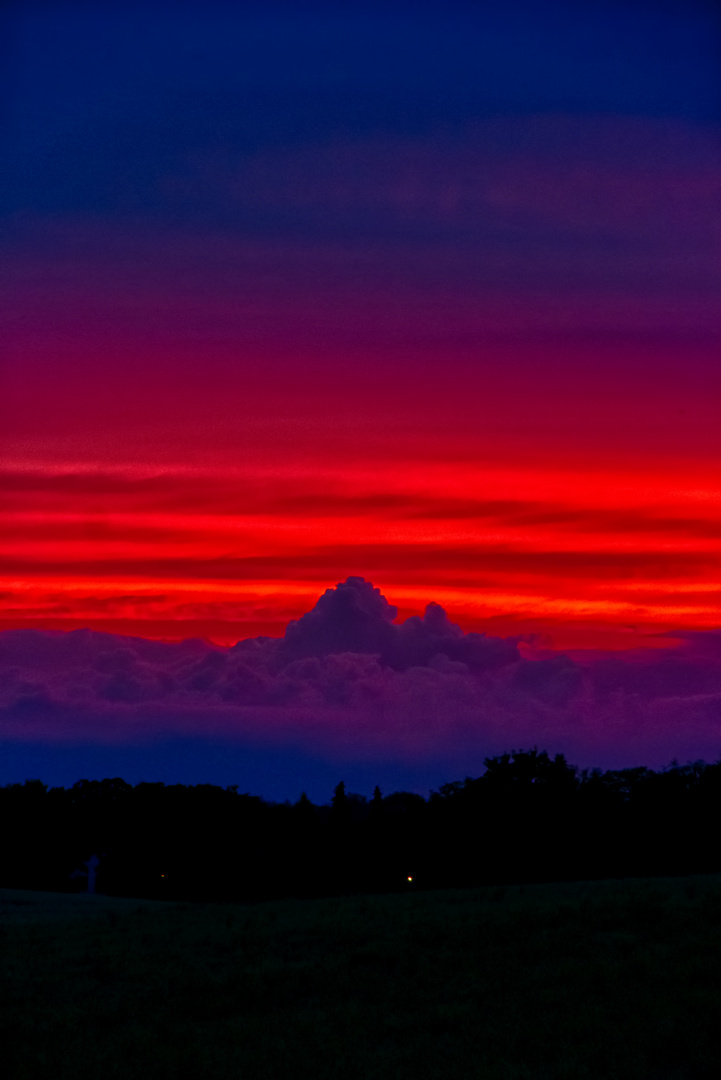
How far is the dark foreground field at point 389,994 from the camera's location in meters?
18.7

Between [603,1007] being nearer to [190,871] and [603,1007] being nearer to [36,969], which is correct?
[36,969]

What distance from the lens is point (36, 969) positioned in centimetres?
2842

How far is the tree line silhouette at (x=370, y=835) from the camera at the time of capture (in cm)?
7956

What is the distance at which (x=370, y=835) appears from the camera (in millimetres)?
90938

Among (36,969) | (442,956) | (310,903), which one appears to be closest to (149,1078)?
(442,956)

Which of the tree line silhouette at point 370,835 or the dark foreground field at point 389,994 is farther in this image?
the tree line silhouette at point 370,835

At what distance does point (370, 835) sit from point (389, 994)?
6874 cm

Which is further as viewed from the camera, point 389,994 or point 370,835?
point 370,835

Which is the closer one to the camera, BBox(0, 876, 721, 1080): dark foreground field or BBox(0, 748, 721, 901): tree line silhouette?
BBox(0, 876, 721, 1080): dark foreground field

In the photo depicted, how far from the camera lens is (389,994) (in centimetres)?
2330

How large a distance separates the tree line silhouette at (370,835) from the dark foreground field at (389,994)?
46.0 m

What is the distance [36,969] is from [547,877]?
54535 millimetres

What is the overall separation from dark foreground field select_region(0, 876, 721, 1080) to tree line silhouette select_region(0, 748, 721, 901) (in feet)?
151

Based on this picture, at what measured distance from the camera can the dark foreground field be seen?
61.4 feet
